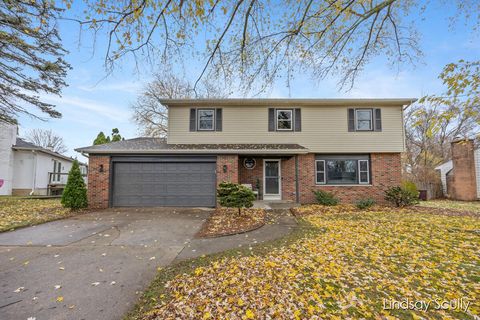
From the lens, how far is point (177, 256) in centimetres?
414

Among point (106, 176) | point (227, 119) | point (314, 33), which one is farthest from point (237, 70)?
point (106, 176)

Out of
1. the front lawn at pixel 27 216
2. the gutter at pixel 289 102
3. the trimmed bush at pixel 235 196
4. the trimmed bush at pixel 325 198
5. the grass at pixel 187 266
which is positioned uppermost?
the gutter at pixel 289 102

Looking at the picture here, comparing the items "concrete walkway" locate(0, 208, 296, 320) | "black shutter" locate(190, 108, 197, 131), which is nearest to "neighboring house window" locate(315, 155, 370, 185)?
"concrete walkway" locate(0, 208, 296, 320)

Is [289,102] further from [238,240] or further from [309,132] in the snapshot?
[238,240]

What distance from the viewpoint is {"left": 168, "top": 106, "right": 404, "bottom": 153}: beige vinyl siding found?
10.9 meters

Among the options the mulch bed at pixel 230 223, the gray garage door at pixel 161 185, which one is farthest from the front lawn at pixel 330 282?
the gray garage door at pixel 161 185

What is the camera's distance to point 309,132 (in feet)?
36.4

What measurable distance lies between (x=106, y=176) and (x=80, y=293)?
7.62m

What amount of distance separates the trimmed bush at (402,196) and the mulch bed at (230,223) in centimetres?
622

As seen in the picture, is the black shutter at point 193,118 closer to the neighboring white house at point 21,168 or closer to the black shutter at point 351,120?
the black shutter at point 351,120

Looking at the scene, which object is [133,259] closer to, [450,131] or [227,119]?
[227,119]

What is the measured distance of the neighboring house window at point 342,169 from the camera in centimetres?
1109

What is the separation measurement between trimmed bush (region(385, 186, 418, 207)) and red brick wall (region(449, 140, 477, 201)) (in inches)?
270

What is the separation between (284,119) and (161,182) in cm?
687
